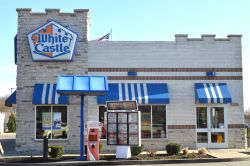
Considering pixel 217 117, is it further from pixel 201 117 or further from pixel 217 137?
pixel 217 137

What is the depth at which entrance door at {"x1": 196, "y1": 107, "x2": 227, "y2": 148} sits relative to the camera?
2467 cm

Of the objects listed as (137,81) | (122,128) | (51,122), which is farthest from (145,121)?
(51,122)

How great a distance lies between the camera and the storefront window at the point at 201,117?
2478 centimetres

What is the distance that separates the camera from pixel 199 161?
19.3 meters

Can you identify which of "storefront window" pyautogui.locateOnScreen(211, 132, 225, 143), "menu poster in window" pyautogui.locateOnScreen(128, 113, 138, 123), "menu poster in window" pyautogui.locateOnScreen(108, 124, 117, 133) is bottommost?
"storefront window" pyautogui.locateOnScreen(211, 132, 225, 143)

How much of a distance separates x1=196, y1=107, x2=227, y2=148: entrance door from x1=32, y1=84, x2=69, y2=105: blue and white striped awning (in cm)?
771

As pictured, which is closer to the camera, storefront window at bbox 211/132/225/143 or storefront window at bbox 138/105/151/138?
storefront window at bbox 138/105/151/138

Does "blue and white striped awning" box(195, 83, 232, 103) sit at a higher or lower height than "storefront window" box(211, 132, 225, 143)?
higher

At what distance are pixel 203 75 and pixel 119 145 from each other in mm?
7396

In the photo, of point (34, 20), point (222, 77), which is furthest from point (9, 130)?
point (222, 77)

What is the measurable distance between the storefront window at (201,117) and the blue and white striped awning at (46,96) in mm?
7519

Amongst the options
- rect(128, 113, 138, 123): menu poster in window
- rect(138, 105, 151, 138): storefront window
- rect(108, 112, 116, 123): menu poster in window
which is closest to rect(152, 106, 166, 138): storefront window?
rect(138, 105, 151, 138): storefront window

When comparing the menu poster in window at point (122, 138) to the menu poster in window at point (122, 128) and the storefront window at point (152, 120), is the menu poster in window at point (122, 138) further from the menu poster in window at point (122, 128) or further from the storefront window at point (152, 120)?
the storefront window at point (152, 120)

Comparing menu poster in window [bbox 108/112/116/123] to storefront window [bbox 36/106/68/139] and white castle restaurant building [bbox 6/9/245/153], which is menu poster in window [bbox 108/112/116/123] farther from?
storefront window [bbox 36/106/68/139]
